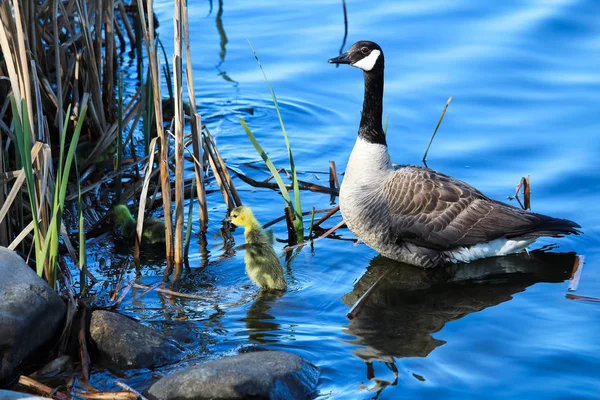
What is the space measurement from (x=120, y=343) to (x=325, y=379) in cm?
131

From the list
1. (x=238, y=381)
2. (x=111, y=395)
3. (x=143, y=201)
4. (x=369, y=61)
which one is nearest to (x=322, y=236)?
(x=369, y=61)

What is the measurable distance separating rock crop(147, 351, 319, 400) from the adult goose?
211cm

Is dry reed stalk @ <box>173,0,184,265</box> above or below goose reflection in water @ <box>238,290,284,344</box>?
above

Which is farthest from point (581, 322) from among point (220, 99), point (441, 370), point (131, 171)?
point (220, 99)

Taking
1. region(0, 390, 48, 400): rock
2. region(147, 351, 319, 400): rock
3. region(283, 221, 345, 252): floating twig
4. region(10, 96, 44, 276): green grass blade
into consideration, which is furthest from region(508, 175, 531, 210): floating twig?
region(0, 390, 48, 400): rock

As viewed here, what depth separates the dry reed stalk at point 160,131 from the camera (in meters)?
6.38

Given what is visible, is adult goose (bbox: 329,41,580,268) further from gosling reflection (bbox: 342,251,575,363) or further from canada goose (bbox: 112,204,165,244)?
canada goose (bbox: 112,204,165,244)

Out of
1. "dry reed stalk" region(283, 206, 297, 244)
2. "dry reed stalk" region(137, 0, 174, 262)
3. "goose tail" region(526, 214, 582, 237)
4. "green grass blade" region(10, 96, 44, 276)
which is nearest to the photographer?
"green grass blade" region(10, 96, 44, 276)

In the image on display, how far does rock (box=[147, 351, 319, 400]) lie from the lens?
5.22m

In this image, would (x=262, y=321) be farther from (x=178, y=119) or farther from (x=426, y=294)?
(x=178, y=119)

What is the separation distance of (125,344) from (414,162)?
4431 mm

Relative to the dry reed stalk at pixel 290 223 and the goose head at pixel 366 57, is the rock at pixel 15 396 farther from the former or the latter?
the goose head at pixel 366 57

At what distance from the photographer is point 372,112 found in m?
7.59

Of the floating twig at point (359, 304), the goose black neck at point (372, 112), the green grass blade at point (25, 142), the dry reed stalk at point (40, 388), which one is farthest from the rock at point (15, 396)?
the goose black neck at point (372, 112)
